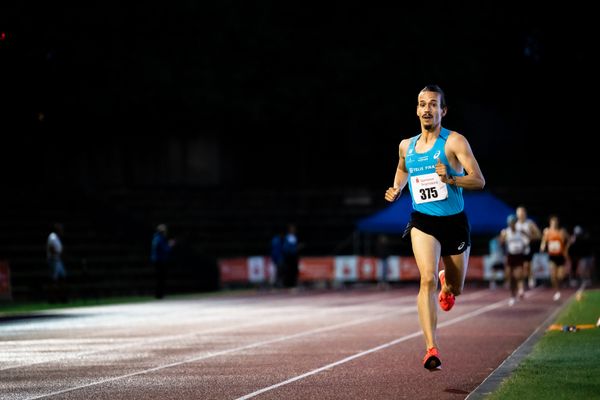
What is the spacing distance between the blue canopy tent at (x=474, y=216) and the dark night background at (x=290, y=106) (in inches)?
320

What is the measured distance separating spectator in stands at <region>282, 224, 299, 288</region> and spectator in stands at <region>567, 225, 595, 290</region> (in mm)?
9300

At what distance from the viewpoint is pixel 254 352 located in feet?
52.4

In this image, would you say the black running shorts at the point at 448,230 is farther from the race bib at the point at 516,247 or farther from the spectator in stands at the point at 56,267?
the spectator in stands at the point at 56,267

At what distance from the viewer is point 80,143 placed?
56.8m

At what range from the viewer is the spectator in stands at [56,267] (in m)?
33.2

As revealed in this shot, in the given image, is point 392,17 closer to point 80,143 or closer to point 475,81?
point 475,81

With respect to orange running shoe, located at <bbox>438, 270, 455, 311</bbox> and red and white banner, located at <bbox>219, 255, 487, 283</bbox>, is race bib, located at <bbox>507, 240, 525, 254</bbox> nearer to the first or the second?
orange running shoe, located at <bbox>438, 270, 455, 311</bbox>

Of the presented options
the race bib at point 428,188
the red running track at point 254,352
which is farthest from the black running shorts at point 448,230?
the red running track at point 254,352

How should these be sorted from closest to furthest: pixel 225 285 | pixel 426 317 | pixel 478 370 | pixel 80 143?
pixel 426 317 < pixel 478 370 < pixel 225 285 < pixel 80 143

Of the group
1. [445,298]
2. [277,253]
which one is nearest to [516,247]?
[277,253]

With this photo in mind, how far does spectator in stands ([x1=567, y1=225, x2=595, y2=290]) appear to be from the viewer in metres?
41.6

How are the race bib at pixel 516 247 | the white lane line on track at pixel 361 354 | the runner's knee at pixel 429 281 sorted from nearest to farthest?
the white lane line on track at pixel 361 354 < the runner's knee at pixel 429 281 < the race bib at pixel 516 247

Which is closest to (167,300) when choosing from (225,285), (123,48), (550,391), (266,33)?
(225,285)

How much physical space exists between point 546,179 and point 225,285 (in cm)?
2208
